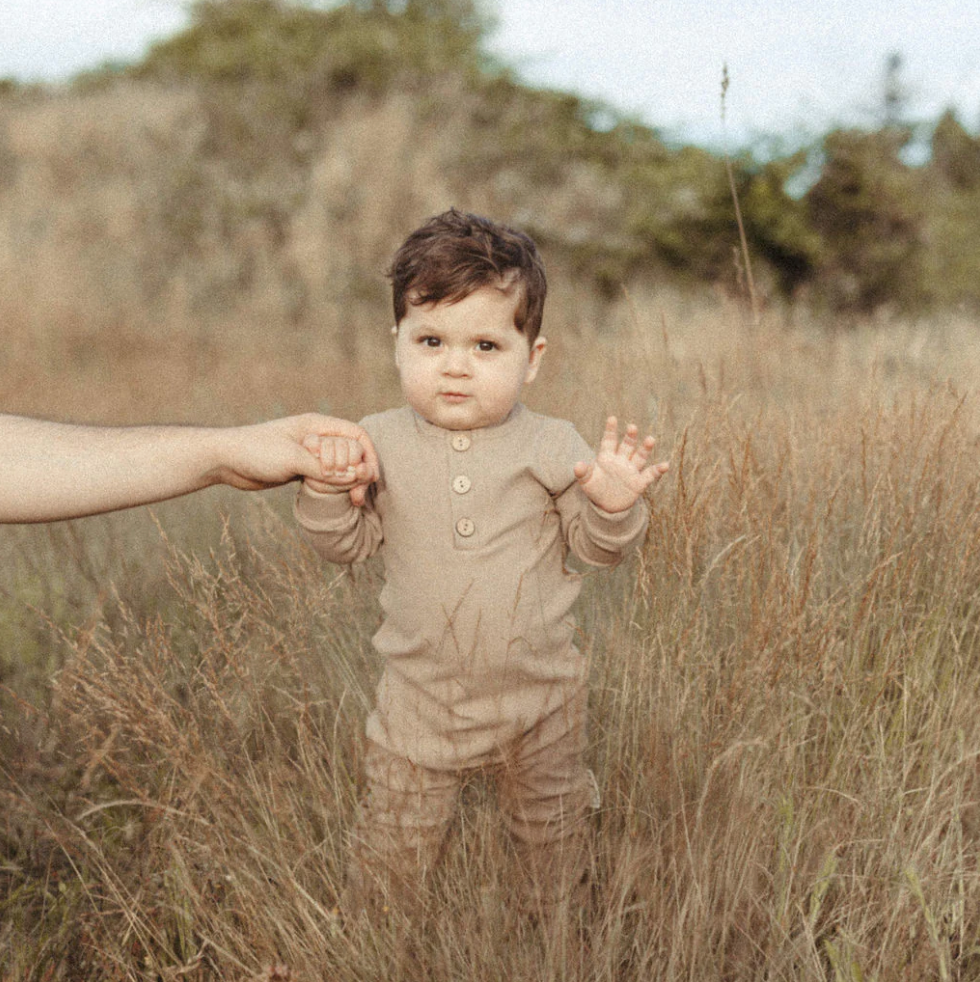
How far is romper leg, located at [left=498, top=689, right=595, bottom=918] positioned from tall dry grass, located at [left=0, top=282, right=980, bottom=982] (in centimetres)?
6

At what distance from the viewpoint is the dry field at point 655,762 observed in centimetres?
160

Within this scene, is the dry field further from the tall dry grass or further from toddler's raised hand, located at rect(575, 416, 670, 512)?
toddler's raised hand, located at rect(575, 416, 670, 512)

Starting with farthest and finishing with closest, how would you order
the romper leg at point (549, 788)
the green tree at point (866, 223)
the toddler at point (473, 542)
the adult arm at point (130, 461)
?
the green tree at point (866, 223), the romper leg at point (549, 788), the toddler at point (473, 542), the adult arm at point (130, 461)

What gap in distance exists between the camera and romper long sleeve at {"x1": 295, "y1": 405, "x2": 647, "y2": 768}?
5.75 feet

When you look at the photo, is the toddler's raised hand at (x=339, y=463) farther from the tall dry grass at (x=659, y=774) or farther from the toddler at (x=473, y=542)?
the tall dry grass at (x=659, y=774)

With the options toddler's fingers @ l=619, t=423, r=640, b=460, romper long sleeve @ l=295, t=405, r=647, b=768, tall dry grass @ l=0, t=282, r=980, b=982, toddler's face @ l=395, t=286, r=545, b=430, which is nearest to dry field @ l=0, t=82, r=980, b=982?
tall dry grass @ l=0, t=282, r=980, b=982

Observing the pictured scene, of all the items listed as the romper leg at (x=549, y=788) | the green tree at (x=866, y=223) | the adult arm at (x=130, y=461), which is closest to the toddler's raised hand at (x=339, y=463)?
the adult arm at (x=130, y=461)

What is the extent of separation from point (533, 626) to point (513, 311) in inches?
24.1

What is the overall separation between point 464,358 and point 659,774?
0.89 metres

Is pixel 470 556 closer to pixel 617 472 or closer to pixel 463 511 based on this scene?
pixel 463 511

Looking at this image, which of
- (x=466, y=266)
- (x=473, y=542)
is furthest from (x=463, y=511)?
(x=466, y=266)

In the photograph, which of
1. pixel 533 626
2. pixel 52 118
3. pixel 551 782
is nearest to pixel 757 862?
pixel 551 782

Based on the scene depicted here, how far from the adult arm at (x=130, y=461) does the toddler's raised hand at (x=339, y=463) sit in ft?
0.06

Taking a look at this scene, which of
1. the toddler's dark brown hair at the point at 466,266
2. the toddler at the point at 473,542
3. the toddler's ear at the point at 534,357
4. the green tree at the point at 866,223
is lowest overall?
the toddler at the point at 473,542
